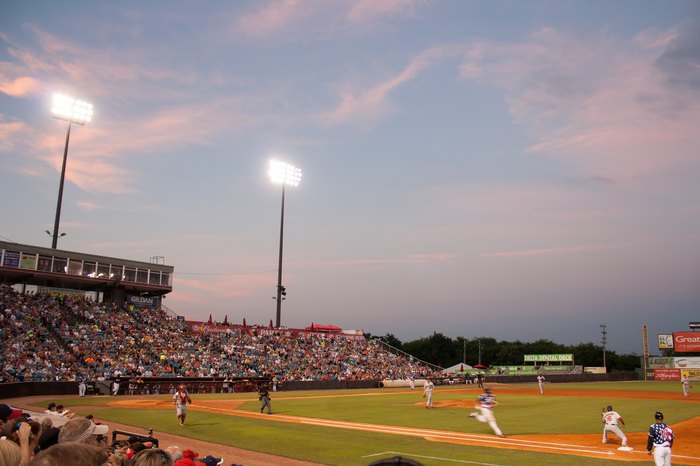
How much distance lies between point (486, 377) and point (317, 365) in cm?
2926

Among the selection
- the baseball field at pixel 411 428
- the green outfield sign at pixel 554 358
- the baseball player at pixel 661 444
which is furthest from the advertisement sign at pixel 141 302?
the green outfield sign at pixel 554 358

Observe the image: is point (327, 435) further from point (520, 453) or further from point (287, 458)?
point (520, 453)

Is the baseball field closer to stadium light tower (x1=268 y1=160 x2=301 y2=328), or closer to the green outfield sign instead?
stadium light tower (x1=268 y1=160 x2=301 y2=328)

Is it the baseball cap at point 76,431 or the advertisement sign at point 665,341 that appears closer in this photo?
the baseball cap at point 76,431

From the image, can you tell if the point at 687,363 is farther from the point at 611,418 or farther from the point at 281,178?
the point at 611,418

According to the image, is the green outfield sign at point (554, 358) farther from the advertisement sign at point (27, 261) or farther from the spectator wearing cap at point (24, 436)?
the spectator wearing cap at point (24, 436)

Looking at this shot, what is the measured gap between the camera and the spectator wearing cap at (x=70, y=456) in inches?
118

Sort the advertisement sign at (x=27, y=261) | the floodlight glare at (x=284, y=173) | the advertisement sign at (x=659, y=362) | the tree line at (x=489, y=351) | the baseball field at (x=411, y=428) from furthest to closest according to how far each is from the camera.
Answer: the tree line at (x=489, y=351) → the advertisement sign at (x=659, y=362) → the floodlight glare at (x=284, y=173) → the advertisement sign at (x=27, y=261) → the baseball field at (x=411, y=428)

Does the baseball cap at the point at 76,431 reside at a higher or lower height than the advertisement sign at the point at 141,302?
lower

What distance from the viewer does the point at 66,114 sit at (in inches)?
2174

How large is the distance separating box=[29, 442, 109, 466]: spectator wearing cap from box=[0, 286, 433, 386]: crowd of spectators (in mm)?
40370

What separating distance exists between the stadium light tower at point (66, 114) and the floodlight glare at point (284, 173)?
23.3m

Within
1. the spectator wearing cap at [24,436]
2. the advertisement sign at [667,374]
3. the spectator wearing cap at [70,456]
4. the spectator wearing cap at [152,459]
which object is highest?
the spectator wearing cap at [70,456]

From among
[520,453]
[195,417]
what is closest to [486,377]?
[195,417]
